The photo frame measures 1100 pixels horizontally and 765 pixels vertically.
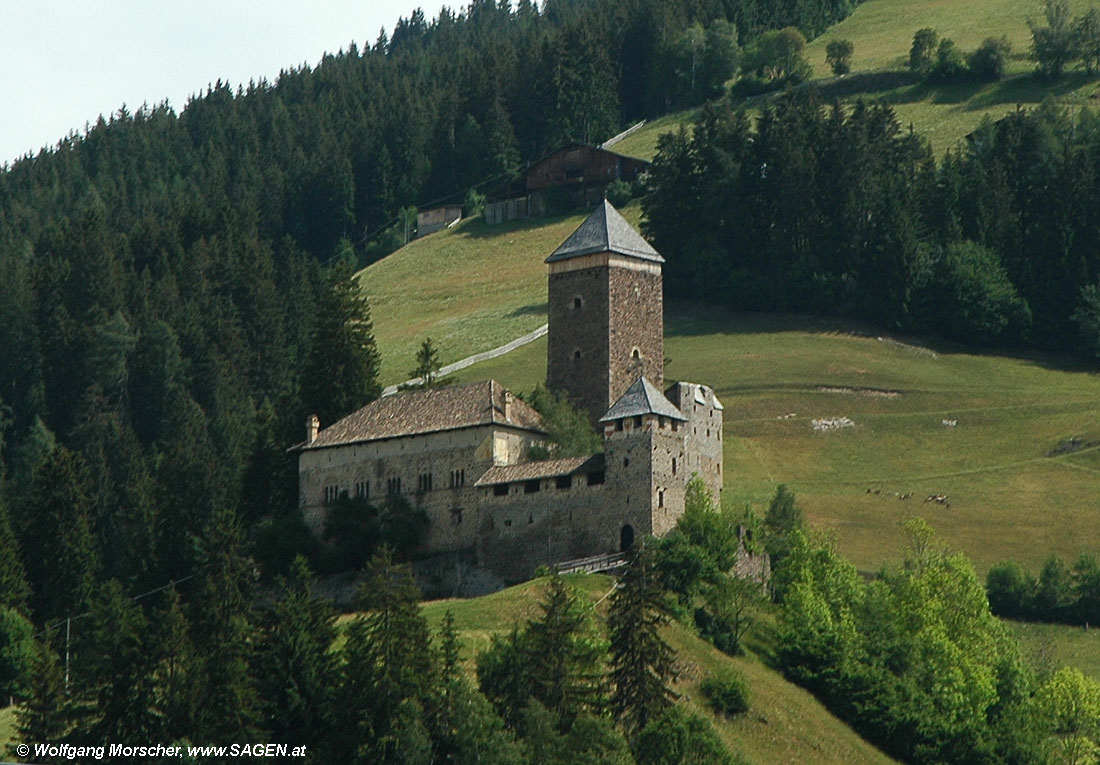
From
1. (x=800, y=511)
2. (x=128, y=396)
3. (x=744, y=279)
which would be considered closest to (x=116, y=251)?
(x=128, y=396)

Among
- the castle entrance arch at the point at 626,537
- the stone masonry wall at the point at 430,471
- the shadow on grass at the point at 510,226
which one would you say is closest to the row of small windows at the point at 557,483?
the stone masonry wall at the point at 430,471

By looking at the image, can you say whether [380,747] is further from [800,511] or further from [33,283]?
[33,283]

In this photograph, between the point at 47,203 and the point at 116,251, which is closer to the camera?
the point at 116,251

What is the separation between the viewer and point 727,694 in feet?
211

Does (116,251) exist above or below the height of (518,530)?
above

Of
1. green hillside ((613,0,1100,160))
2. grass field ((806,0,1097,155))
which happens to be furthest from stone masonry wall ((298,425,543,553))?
green hillside ((613,0,1100,160))

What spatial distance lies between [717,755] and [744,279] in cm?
6311

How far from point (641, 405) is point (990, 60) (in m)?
89.5

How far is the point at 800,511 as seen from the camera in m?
81.4

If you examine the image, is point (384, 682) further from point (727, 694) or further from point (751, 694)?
point (751, 694)

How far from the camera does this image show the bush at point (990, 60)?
151 metres

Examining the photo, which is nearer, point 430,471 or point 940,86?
point 430,471

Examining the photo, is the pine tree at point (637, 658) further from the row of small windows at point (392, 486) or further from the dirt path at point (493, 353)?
the dirt path at point (493, 353)

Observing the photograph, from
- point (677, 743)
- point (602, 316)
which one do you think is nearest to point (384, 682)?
point (677, 743)
